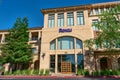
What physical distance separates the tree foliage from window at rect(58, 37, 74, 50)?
692 centimetres

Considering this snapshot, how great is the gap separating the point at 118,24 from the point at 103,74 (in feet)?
25.3

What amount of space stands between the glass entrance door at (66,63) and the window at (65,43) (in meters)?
1.47

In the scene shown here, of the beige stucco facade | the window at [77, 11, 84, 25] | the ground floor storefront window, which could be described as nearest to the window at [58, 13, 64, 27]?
the beige stucco facade

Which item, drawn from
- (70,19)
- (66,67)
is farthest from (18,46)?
(70,19)

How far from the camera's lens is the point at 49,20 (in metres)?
31.5

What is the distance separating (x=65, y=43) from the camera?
95.3 ft

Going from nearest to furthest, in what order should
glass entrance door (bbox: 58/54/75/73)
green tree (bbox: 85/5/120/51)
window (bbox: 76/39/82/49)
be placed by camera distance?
green tree (bbox: 85/5/120/51) → glass entrance door (bbox: 58/54/75/73) → window (bbox: 76/39/82/49)

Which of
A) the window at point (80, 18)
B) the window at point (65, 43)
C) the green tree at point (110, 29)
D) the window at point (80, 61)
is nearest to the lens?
the green tree at point (110, 29)

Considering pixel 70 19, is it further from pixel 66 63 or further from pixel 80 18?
pixel 66 63

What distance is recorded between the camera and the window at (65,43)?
28734 mm

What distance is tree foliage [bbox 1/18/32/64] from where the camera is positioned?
30062 millimetres

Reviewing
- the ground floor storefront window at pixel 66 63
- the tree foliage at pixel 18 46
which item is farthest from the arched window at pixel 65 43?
the tree foliage at pixel 18 46

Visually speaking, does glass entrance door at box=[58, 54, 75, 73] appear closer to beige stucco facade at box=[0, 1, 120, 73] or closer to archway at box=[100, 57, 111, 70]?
beige stucco facade at box=[0, 1, 120, 73]

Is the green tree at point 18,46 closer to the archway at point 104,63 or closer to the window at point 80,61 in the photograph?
the window at point 80,61
